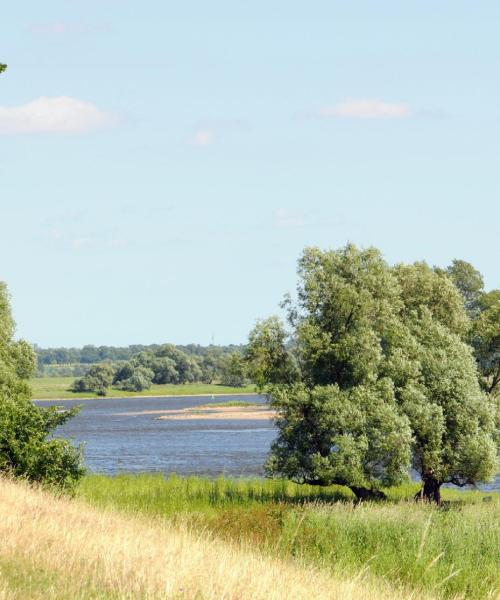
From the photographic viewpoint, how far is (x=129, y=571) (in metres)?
11.9

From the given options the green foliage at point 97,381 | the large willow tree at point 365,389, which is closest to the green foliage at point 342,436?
the large willow tree at point 365,389

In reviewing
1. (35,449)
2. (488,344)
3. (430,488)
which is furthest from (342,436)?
(488,344)

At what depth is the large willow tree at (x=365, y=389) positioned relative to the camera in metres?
37.2

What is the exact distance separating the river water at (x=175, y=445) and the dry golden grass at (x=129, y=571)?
2076 cm

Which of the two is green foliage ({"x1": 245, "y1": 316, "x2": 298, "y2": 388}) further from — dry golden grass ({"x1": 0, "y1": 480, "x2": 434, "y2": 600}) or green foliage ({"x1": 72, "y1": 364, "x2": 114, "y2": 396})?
green foliage ({"x1": 72, "y1": 364, "x2": 114, "y2": 396})

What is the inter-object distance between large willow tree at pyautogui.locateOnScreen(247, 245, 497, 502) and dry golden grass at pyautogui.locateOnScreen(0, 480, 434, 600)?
22.3 m

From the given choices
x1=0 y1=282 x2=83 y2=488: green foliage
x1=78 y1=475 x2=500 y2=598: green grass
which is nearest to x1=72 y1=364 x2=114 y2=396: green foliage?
x1=0 y1=282 x2=83 y2=488: green foliage

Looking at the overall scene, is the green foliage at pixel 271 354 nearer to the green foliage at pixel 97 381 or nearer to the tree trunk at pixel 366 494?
the tree trunk at pixel 366 494

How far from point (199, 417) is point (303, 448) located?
83.6 metres

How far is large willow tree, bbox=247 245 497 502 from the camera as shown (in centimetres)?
3722

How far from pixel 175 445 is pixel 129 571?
6952 cm

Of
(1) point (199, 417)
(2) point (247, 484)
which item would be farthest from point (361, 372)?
(1) point (199, 417)

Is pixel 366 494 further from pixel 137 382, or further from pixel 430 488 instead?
pixel 137 382

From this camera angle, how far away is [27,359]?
52.2 meters
